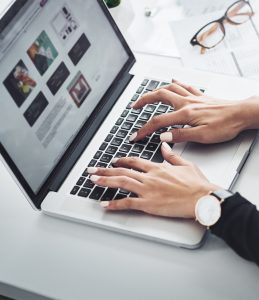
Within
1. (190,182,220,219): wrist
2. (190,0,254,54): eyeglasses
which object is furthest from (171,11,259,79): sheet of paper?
(190,182,220,219): wrist

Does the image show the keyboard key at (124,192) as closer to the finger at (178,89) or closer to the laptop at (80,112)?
the laptop at (80,112)

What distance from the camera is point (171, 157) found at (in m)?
0.95

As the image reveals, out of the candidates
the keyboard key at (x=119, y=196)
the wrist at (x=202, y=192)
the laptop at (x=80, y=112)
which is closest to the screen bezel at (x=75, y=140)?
the laptop at (x=80, y=112)

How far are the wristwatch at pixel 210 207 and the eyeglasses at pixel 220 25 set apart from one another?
1.44 feet

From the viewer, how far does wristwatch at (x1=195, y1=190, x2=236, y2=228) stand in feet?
2.75

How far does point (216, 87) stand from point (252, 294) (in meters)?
0.44

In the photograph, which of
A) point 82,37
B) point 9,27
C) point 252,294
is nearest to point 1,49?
point 9,27

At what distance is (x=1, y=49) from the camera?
89 centimetres

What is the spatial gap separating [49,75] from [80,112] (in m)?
0.10

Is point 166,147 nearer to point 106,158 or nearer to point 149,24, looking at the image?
point 106,158

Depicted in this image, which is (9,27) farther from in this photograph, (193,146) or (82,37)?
(193,146)

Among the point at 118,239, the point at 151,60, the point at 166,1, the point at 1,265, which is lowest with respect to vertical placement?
the point at 1,265

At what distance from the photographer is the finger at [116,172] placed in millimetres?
928

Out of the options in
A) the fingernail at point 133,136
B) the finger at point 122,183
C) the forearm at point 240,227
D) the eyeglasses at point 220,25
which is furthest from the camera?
the eyeglasses at point 220,25
